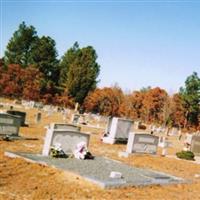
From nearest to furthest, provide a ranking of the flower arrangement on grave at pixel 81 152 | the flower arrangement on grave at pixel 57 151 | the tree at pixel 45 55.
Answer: the flower arrangement on grave at pixel 57 151, the flower arrangement on grave at pixel 81 152, the tree at pixel 45 55

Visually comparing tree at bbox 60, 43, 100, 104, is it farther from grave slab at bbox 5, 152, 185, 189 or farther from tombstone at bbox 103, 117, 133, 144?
grave slab at bbox 5, 152, 185, 189

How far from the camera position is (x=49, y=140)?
16.0 m

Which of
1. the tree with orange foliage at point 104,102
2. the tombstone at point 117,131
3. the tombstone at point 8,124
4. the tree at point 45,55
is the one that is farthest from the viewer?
the tree with orange foliage at point 104,102

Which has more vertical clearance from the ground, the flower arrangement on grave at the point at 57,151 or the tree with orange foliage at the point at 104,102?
the tree with orange foliage at the point at 104,102

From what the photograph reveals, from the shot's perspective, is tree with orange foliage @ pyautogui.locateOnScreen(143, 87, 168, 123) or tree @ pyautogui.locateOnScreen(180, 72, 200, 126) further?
tree with orange foliage @ pyautogui.locateOnScreen(143, 87, 168, 123)

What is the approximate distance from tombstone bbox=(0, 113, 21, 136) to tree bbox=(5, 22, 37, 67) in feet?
209

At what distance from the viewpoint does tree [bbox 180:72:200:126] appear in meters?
72.1

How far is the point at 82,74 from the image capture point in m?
78.4

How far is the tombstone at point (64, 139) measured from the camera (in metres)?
16.0

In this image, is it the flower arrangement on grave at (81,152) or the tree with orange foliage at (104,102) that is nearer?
the flower arrangement on grave at (81,152)

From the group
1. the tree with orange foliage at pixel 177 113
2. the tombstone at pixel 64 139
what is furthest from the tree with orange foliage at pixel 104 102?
the tombstone at pixel 64 139

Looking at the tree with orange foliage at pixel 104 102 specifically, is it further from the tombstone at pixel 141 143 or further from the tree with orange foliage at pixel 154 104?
the tombstone at pixel 141 143

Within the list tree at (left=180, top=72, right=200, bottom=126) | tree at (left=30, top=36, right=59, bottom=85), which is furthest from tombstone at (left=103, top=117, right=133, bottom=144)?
tree at (left=30, top=36, right=59, bottom=85)

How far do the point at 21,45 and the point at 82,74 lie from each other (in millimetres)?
15665
